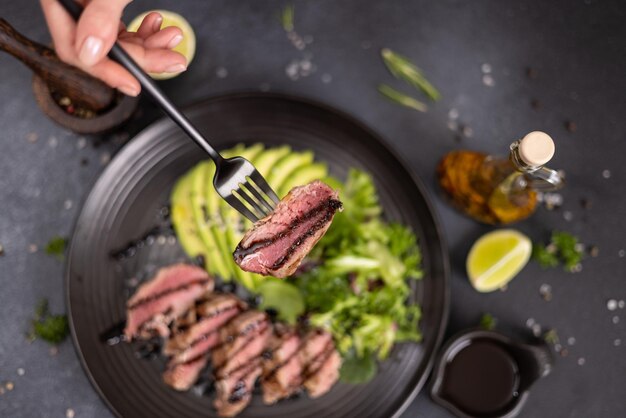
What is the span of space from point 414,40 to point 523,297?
1615 mm

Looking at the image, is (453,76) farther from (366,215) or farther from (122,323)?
(122,323)

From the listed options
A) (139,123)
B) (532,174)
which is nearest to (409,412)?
(532,174)

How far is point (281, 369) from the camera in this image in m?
2.94

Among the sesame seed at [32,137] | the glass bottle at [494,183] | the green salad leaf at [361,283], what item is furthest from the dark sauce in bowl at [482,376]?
the sesame seed at [32,137]

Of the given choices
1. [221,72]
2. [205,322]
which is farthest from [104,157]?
[205,322]

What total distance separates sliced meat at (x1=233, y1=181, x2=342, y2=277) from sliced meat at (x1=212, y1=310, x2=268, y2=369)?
2.85 ft

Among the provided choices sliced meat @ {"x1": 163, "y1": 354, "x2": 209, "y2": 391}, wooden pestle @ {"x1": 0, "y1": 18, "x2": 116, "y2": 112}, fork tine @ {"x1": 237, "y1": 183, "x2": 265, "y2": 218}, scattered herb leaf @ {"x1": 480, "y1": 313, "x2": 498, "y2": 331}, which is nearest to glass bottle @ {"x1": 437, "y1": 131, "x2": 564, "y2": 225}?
scattered herb leaf @ {"x1": 480, "y1": 313, "x2": 498, "y2": 331}

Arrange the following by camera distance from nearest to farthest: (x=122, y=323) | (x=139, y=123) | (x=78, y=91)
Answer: (x=78, y=91) < (x=122, y=323) < (x=139, y=123)

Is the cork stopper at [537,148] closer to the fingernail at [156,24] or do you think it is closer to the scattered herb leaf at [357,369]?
the scattered herb leaf at [357,369]

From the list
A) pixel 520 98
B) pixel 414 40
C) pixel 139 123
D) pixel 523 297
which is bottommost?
pixel 523 297

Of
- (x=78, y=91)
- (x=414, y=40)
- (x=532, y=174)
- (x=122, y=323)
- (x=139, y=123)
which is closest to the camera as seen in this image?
(x=532, y=174)

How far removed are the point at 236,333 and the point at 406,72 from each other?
5.70ft

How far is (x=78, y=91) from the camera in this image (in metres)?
2.78

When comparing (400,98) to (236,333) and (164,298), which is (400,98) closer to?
(236,333)
